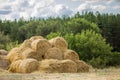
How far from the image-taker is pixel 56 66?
66.6ft

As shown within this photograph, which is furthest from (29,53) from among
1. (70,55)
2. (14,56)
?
(70,55)

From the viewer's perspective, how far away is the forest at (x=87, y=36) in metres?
51.2

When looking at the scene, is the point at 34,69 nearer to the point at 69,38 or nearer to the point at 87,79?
the point at 87,79

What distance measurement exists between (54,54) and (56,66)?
74.4 inches

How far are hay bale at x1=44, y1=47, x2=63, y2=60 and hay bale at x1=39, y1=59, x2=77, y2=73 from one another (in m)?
1.29

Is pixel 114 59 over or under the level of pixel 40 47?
under

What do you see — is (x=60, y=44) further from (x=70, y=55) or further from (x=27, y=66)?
(x=27, y=66)

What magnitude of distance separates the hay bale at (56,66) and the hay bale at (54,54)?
4.24 ft

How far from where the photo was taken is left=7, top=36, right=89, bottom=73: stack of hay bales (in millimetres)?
20500

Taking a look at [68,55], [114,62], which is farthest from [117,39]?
[68,55]

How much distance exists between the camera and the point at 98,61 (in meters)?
48.7

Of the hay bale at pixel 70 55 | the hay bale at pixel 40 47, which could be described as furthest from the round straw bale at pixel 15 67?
the hay bale at pixel 70 55

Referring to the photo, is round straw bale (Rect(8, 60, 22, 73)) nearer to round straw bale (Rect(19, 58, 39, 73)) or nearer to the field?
round straw bale (Rect(19, 58, 39, 73))

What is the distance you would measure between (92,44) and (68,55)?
1159 inches
